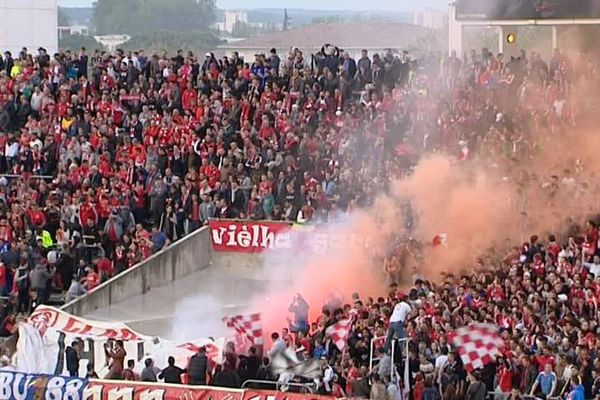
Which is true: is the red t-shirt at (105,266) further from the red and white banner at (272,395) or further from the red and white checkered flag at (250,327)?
the red and white banner at (272,395)

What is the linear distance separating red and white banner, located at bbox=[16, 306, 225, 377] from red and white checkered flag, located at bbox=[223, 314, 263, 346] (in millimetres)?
788

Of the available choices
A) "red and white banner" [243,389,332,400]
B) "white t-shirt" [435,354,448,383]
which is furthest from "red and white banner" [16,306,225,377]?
"white t-shirt" [435,354,448,383]

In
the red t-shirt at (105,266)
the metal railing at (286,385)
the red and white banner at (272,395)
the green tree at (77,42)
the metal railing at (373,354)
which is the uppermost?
the green tree at (77,42)

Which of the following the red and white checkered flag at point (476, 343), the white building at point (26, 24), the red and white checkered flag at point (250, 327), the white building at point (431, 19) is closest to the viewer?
the red and white checkered flag at point (476, 343)

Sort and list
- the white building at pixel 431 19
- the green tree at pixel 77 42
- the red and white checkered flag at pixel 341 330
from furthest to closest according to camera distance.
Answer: the green tree at pixel 77 42
the white building at pixel 431 19
the red and white checkered flag at pixel 341 330

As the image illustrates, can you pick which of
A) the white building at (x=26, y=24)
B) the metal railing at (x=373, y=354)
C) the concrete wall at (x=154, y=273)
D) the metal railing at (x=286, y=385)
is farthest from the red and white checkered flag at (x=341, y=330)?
the white building at (x=26, y=24)

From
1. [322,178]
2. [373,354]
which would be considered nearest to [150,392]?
[373,354]

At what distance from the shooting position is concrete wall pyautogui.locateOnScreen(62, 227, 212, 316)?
24.8m

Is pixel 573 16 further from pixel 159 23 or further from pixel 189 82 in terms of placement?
pixel 159 23

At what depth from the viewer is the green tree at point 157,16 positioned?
70.2m

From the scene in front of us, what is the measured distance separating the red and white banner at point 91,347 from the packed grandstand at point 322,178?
0.19 meters

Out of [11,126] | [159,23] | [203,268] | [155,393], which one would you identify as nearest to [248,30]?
[159,23]

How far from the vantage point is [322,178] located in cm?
2606

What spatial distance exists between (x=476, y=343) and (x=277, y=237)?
23.9 ft
